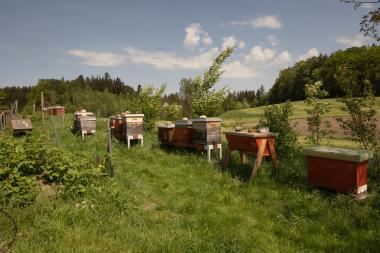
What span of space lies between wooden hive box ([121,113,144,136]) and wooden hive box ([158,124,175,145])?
37.3 inches

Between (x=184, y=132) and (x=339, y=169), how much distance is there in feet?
22.2

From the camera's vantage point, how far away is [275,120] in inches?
468

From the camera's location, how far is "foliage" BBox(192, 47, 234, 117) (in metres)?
20.7

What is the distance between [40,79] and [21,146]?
103m

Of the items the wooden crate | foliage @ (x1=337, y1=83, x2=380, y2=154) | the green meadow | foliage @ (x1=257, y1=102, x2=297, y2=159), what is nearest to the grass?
the green meadow

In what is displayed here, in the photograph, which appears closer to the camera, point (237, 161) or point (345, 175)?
point (345, 175)

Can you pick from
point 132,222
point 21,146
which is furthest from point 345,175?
point 21,146

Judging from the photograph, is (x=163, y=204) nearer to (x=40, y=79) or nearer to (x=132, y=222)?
(x=132, y=222)

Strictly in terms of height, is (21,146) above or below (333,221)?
above

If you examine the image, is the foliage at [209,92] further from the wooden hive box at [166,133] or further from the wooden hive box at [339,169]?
the wooden hive box at [339,169]

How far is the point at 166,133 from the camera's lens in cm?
1452

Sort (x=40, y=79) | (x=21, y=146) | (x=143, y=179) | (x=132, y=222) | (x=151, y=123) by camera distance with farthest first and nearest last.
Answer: (x=40, y=79) < (x=151, y=123) < (x=143, y=179) < (x=21, y=146) < (x=132, y=222)

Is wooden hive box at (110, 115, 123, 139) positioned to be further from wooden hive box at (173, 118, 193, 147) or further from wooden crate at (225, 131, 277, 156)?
wooden crate at (225, 131, 277, 156)

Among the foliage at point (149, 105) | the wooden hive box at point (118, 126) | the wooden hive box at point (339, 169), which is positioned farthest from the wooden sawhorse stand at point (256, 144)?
the foliage at point (149, 105)
